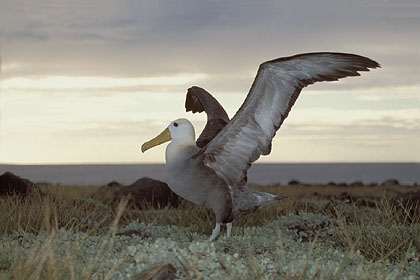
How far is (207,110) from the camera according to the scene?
809cm

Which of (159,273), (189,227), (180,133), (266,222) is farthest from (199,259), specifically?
(266,222)

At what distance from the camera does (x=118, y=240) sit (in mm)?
6484

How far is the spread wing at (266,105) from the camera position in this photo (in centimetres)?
578

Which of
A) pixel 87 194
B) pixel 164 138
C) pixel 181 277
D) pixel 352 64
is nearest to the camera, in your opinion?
pixel 181 277

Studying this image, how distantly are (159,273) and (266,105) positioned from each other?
96.5 inches

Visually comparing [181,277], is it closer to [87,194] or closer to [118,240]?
[118,240]

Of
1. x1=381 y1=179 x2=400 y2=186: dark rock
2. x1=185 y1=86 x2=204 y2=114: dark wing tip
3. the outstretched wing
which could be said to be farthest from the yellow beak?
x1=381 y1=179 x2=400 y2=186: dark rock

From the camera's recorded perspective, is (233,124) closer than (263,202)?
Yes

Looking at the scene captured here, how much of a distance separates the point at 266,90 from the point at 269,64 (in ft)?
1.04

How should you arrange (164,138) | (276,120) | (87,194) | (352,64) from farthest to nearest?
(87,194) → (164,138) → (276,120) → (352,64)

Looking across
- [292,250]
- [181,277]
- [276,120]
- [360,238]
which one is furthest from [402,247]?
[181,277]

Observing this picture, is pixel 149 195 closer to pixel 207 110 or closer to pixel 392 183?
pixel 207 110

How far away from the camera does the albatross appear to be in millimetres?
5828

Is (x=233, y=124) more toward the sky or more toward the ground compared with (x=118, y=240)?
more toward the sky
